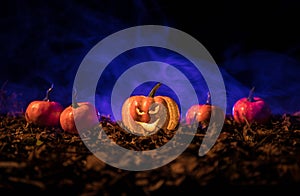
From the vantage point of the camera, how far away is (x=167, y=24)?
13.3 ft

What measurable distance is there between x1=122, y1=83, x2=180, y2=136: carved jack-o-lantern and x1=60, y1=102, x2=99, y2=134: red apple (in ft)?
0.94

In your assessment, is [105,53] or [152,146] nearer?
[152,146]

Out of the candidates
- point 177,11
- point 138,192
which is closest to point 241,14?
point 177,11

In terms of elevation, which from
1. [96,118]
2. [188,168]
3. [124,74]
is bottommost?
[188,168]

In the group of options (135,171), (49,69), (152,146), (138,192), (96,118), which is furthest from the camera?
(49,69)

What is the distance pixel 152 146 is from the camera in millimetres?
1944

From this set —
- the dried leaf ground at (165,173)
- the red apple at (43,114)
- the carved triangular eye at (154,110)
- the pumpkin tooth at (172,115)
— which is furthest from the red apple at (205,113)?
the red apple at (43,114)

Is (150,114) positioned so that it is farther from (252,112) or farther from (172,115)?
(252,112)

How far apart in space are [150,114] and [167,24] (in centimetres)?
181

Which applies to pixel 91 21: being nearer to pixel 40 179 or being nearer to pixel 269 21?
pixel 269 21

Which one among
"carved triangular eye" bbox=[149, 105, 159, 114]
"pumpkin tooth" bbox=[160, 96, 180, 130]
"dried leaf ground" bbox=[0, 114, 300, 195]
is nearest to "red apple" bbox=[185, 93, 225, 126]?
"pumpkin tooth" bbox=[160, 96, 180, 130]

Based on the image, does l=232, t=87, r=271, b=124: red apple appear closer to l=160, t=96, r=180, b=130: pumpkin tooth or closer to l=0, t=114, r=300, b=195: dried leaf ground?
l=160, t=96, r=180, b=130: pumpkin tooth

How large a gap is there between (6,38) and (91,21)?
1.27 m

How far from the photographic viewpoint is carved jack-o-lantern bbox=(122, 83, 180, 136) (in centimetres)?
258
